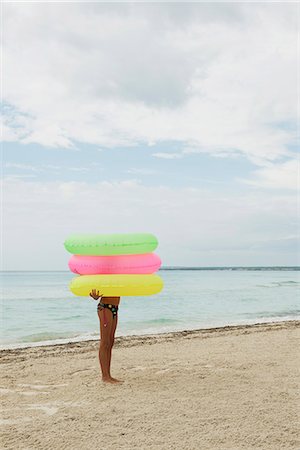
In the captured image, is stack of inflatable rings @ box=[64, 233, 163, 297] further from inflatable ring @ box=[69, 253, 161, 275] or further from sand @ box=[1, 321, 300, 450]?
sand @ box=[1, 321, 300, 450]

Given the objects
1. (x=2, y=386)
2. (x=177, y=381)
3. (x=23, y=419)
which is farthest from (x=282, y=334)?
(x=23, y=419)

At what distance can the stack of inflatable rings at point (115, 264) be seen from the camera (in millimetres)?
5387

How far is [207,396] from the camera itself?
5.16 m

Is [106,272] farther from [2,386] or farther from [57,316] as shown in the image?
[57,316]

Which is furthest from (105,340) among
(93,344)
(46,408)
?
(93,344)

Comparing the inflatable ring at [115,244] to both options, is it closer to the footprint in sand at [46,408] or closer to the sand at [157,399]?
the sand at [157,399]

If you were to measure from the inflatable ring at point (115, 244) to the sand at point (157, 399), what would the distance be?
1507 millimetres

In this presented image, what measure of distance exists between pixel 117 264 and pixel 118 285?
0.24 meters

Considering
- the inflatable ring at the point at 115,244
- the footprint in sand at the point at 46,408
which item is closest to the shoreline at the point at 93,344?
the footprint in sand at the point at 46,408

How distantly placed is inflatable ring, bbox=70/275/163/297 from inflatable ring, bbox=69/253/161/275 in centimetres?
7

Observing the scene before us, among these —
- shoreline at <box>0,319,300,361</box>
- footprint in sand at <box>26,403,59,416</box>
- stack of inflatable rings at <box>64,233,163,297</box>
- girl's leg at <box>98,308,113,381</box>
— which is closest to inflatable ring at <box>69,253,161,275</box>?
stack of inflatable rings at <box>64,233,163,297</box>

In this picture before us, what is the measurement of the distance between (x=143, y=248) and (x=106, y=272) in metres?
0.49

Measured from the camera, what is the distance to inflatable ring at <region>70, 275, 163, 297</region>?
5.36 meters

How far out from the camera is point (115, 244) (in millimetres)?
5398
